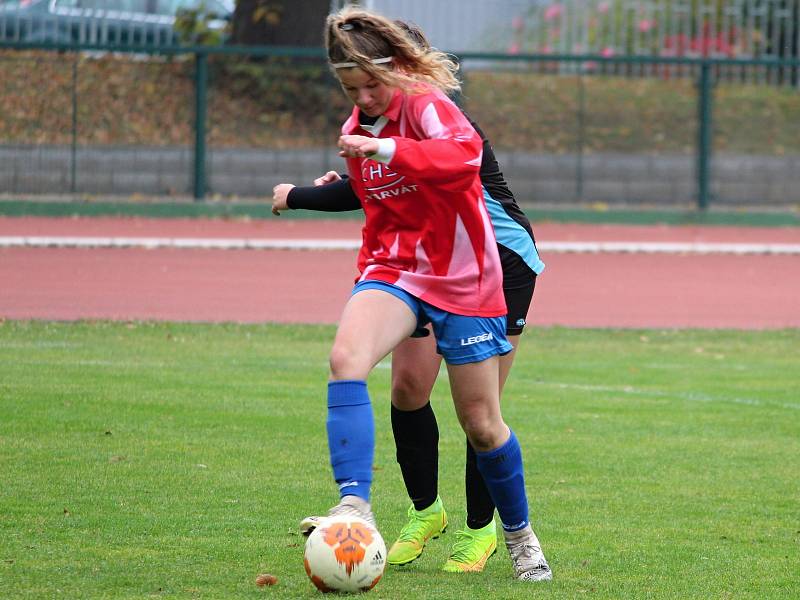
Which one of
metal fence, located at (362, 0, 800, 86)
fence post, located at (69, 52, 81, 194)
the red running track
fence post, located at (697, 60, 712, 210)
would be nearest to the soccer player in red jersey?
the red running track

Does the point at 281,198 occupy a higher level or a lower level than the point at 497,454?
higher

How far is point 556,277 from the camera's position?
17391 millimetres

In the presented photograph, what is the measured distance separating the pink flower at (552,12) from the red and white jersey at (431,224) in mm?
24659

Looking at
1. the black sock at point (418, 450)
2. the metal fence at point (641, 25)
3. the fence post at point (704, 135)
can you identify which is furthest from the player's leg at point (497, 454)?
the metal fence at point (641, 25)

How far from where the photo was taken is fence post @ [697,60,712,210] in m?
25.0

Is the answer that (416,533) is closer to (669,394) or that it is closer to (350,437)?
(350,437)

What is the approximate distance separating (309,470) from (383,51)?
274cm

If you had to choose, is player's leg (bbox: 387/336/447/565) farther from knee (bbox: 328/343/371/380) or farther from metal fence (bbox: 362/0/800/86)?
metal fence (bbox: 362/0/800/86)

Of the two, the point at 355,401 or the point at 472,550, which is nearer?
the point at 355,401

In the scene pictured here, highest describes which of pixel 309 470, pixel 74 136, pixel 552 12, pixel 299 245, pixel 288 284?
pixel 552 12

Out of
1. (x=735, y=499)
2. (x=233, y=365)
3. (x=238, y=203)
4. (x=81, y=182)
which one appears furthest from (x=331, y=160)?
(x=735, y=499)

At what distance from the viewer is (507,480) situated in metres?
4.99

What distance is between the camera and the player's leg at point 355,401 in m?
4.50

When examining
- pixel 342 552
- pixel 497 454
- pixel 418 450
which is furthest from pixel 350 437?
pixel 418 450
